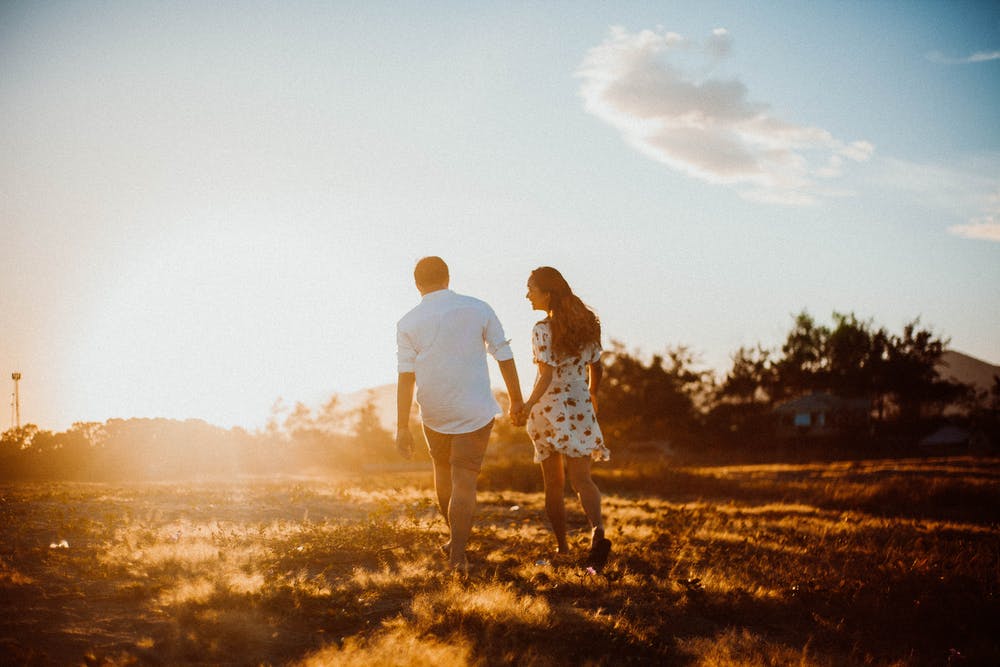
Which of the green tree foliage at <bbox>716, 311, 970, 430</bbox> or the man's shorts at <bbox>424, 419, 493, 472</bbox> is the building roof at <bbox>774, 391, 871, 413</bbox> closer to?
the green tree foliage at <bbox>716, 311, 970, 430</bbox>

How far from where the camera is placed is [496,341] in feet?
17.4

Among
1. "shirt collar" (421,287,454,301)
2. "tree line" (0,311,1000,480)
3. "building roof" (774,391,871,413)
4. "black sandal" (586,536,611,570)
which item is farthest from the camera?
"building roof" (774,391,871,413)

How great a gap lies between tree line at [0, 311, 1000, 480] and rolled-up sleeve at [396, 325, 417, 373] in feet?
25.1

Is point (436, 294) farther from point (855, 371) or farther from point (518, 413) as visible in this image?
point (855, 371)

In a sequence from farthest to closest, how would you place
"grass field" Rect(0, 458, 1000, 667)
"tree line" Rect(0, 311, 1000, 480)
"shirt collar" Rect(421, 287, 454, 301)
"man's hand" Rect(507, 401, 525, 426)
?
"tree line" Rect(0, 311, 1000, 480), "man's hand" Rect(507, 401, 525, 426), "shirt collar" Rect(421, 287, 454, 301), "grass field" Rect(0, 458, 1000, 667)

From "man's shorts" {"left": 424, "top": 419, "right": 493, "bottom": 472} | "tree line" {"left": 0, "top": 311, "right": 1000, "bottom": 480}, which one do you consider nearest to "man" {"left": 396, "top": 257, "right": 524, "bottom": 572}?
"man's shorts" {"left": 424, "top": 419, "right": 493, "bottom": 472}

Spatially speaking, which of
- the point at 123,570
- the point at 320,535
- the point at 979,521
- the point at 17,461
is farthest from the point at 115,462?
the point at 979,521

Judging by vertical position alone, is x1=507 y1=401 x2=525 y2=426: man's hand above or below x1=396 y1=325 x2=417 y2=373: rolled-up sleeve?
below

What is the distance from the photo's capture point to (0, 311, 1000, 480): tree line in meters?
12.2

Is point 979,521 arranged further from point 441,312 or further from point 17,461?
point 17,461

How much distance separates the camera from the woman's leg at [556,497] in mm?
5754

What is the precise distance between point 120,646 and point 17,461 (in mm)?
8554

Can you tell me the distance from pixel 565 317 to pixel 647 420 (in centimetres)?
4648

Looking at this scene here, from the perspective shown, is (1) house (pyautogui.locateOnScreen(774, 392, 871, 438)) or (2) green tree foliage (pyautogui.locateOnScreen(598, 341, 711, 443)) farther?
(1) house (pyautogui.locateOnScreen(774, 392, 871, 438))
